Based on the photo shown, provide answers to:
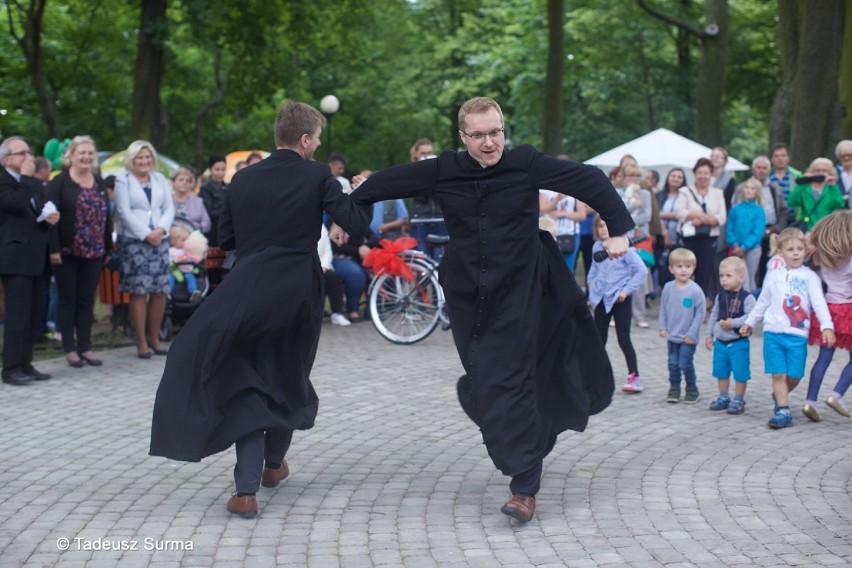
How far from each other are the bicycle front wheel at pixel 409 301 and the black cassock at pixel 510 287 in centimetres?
735

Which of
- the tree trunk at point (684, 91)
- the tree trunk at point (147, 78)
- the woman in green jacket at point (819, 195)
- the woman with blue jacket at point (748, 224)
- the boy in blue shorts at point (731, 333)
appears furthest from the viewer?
the tree trunk at point (684, 91)

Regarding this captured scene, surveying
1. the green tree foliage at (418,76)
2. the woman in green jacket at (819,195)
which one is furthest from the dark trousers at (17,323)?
the green tree foliage at (418,76)

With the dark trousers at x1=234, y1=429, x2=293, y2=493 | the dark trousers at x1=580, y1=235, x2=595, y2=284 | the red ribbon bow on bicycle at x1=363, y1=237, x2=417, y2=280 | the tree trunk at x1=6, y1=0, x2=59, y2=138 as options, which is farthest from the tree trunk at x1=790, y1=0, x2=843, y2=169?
the tree trunk at x1=6, y1=0, x2=59, y2=138

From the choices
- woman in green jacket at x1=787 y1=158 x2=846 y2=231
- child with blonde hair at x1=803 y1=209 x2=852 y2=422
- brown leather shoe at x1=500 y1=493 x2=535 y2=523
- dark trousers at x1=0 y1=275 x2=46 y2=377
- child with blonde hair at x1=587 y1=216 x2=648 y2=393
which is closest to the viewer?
brown leather shoe at x1=500 y1=493 x2=535 y2=523

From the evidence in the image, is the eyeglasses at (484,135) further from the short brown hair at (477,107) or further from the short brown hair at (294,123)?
the short brown hair at (294,123)

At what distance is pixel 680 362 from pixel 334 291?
623 cm

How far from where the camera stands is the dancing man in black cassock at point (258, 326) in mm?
6387

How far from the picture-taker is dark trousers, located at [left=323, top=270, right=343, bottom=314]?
50.2ft

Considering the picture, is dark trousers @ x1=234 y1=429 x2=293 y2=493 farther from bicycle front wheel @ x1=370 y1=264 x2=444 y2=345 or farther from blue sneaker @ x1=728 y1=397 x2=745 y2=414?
bicycle front wheel @ x1=370 y1=264 x2=444 y2=345

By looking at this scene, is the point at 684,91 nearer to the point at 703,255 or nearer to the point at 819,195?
the point at 703,255

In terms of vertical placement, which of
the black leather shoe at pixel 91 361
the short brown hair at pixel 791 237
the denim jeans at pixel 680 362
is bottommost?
the black leather shoe at pixel 91 361

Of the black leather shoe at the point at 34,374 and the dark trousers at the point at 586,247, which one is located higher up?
the dark trousers at the point at 586,247

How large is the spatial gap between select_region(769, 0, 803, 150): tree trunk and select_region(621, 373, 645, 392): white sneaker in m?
13.8

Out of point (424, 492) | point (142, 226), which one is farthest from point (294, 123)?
point (142, 226)
